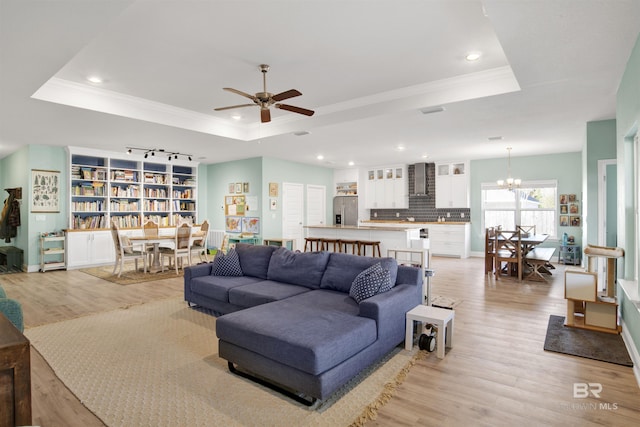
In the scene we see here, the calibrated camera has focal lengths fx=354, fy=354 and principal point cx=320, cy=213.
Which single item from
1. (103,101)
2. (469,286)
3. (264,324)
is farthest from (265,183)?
(264,324)

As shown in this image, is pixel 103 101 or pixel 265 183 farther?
pixel 265 183

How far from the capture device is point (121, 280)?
6406 mm

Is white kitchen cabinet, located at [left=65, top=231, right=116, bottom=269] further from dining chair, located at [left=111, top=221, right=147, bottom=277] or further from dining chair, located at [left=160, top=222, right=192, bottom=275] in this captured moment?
dining chair, located at [left=160, top=222, right=192, bottom=275]

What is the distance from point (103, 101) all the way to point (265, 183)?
4.47 meters

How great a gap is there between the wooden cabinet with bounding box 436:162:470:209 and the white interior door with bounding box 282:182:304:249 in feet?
13.0

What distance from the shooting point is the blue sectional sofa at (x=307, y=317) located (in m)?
2.40

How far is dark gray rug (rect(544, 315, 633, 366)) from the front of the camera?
3.14m

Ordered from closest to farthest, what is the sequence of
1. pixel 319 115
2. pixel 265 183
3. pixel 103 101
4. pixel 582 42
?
pixel 582 42, pixel 103 101, pixel 319 115, pixel 265 183

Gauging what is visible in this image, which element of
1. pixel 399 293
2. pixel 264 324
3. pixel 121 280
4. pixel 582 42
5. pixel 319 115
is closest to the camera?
pixel 264 324

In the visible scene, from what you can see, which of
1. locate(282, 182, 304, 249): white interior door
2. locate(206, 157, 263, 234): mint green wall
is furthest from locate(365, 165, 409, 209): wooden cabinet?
locate(206, 157, 263, 234): mint green wall

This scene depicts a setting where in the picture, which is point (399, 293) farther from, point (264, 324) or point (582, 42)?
point (582, 42)

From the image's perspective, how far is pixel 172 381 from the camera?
2.72 meters

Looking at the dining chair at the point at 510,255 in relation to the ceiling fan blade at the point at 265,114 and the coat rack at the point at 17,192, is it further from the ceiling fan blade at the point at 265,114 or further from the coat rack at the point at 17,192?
the coat rack at the point at 17,192

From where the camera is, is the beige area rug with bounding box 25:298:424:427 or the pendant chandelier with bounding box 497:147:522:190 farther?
the pendant chandelier with bounding box 497:147:522:190
